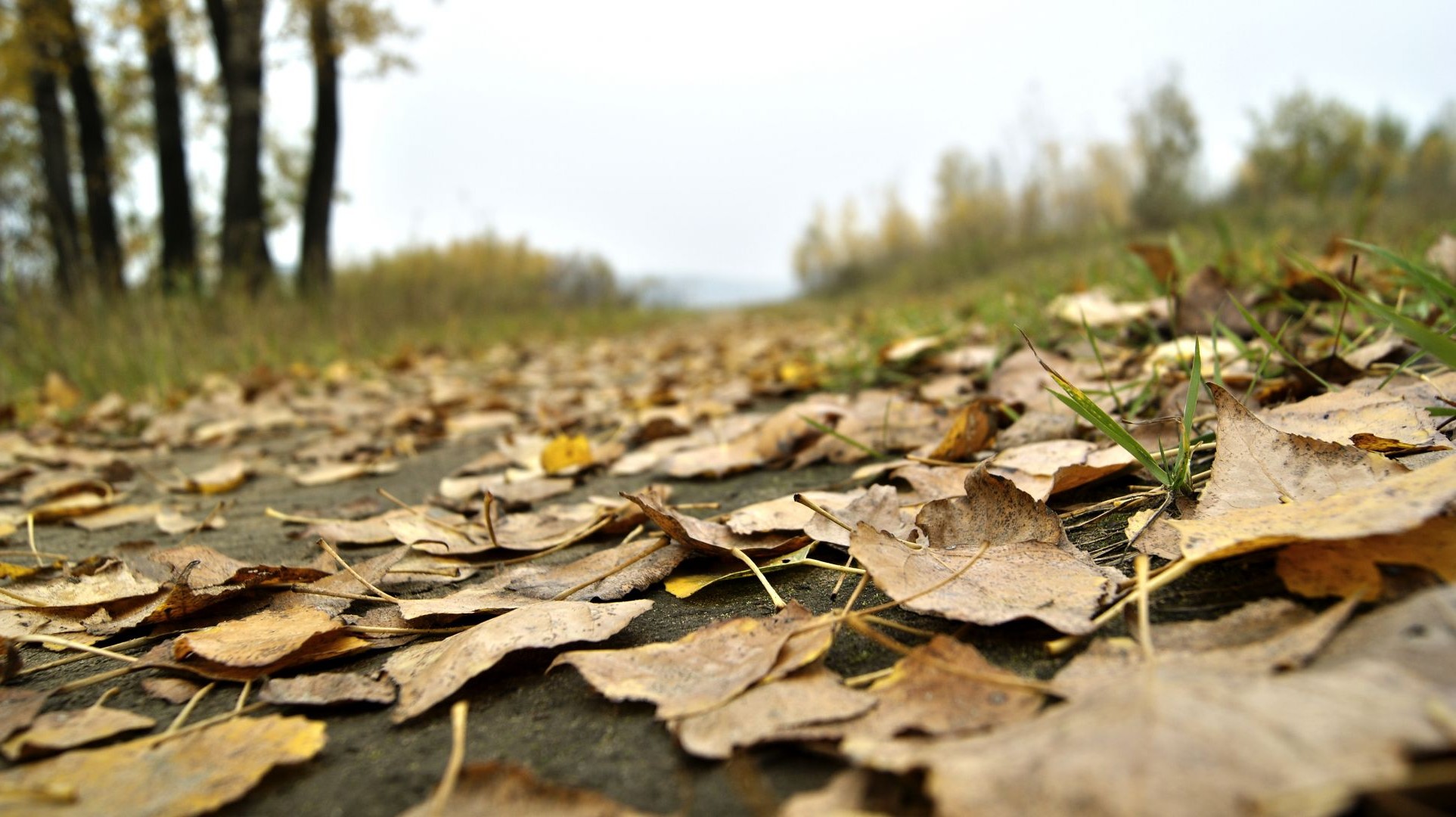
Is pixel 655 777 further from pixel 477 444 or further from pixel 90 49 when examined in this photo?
pixel 90 49

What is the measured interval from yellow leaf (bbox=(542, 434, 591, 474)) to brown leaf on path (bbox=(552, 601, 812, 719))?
92 centimetres

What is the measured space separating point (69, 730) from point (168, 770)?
13 cm

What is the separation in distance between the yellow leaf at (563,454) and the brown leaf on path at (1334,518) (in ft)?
3.86

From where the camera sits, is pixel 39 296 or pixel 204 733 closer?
pixel 204 733

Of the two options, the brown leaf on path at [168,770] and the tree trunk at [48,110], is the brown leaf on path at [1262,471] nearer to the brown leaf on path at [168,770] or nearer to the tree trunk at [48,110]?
the brown leaf on path at [168,770]

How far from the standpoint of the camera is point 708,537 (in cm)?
95

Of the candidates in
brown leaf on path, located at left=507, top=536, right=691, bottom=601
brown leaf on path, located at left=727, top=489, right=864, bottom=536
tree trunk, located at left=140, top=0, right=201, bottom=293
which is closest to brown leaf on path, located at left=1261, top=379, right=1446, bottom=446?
brown leaf on path, located at left=727, top=489, right=864, bottom=536

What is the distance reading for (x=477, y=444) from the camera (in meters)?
2.28

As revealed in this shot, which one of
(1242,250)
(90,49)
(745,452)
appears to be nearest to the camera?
(745,452)

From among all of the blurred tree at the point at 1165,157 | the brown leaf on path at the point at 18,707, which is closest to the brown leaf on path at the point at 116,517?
the brown leaf on path at the point at 18,707

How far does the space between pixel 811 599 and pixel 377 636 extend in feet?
1.48

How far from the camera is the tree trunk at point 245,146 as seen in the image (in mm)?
6703

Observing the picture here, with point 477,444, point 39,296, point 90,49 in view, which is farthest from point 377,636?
point 90,49

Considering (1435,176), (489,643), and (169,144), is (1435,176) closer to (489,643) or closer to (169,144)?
(489,643)
